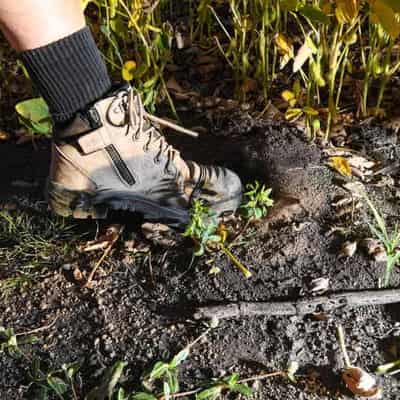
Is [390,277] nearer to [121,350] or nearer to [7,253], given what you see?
[121,350]

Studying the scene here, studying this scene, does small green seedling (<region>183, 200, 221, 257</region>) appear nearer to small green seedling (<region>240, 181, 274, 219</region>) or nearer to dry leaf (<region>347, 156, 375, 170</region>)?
small green seedling (<region>240, 181, 274, 219</region>)

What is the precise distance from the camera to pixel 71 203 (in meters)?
1.31

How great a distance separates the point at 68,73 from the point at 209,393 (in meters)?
0.62

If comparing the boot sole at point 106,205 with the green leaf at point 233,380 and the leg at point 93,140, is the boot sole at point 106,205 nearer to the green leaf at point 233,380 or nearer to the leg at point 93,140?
the leg at point 93,140

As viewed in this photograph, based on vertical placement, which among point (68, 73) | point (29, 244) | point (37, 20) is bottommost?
point (29, 244)

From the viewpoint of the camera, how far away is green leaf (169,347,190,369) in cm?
109

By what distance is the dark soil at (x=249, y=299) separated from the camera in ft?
3.65

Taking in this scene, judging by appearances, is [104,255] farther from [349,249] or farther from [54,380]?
[349,249]

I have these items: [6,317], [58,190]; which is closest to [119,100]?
[58,190]

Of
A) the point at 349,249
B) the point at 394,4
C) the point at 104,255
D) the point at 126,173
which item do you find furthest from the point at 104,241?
the point at 394,4

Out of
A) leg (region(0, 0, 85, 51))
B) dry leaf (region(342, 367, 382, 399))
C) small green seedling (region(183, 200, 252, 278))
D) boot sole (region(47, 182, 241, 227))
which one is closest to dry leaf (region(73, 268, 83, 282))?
boot sole (region(47, 182, 241, 227))

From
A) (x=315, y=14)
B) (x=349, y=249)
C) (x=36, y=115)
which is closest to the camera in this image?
(x=315, y=14)

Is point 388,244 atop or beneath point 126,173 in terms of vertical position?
beneath

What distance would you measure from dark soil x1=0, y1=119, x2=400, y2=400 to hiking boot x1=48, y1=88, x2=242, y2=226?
81 millimetres
